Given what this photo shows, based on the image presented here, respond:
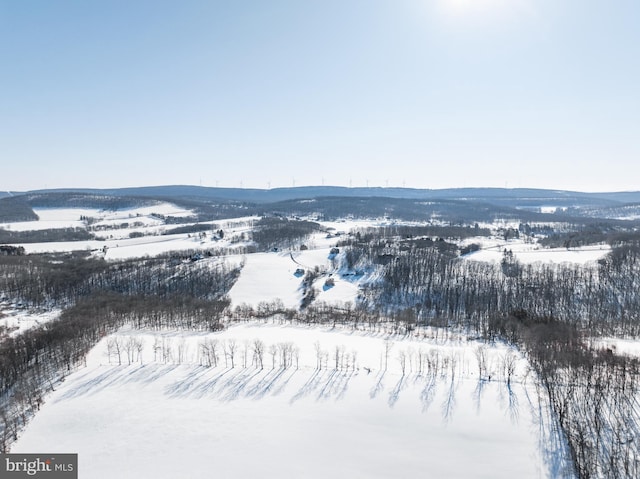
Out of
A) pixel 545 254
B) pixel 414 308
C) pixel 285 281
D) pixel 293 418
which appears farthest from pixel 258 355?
pixel 545 254

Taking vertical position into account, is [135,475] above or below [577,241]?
below

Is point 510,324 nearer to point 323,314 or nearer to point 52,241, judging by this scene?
point 323,314

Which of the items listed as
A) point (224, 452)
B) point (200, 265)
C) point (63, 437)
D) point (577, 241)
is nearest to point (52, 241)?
point (200, 265)

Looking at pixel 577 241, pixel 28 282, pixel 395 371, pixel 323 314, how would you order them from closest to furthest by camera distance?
pixel 395 371 < pixel 323 314 < pixel 28 282 < pixel 577 241

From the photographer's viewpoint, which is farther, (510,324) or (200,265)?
(200,265)

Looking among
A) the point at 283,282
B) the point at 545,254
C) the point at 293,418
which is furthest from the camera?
the point at 545,254

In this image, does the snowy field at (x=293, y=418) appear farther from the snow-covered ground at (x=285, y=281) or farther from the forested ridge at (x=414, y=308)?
the snow-covered ground at (x=285, y=281)

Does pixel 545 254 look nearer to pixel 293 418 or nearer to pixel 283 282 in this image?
pixel 283 282

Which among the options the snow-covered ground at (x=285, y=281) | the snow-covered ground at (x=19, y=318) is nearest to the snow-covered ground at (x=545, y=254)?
the snow-covered ground at (x=285, y=281)
